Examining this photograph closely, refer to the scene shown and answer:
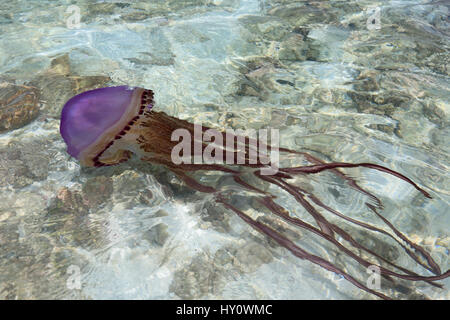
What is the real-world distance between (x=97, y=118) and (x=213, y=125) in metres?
1.04

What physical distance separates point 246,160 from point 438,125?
1866 mm

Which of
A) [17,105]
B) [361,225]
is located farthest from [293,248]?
[17,105]

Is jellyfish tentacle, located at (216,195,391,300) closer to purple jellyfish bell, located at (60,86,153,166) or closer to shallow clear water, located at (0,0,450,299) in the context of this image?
shallow clear water, located at (0,0,450,299)

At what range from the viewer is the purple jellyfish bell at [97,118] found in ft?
7.00

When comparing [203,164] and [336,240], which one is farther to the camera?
[203,164]

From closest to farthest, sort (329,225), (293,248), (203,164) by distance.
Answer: (293,248)
(329,225)
(203,164)

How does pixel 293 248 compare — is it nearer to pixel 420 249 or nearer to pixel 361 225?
pixel 361 225

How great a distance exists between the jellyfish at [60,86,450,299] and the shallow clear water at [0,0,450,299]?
0.07 m

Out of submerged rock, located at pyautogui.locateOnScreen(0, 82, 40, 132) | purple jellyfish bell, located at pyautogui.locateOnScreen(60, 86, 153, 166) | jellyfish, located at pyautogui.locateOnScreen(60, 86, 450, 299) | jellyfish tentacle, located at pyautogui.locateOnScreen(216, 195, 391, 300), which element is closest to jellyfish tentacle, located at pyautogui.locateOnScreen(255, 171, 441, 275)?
jellyfish, located at pyautogui.locateOnScreen(60, 86, 450, 299)

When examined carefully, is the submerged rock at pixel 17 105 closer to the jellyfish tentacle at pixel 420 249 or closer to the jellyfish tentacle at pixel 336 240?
the jellyfish tentacle at pixel 336 240

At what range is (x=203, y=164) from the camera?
2.22 meters

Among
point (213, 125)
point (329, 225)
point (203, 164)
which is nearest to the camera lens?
point (329, 225)

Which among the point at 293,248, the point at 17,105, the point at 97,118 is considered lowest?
the point at 293,248
